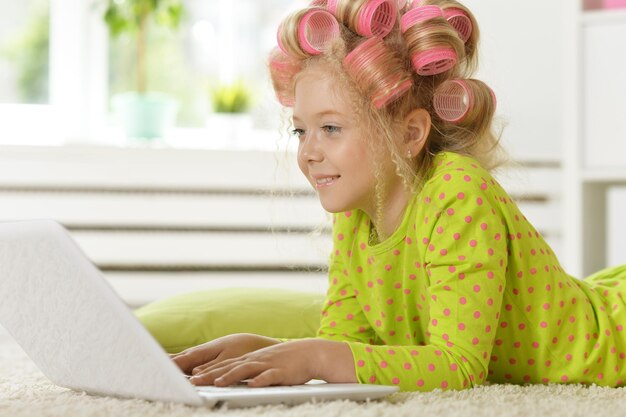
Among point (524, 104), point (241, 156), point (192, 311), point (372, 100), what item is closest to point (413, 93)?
point (372, 100)

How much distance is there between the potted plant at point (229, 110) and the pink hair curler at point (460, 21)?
68.4 inches

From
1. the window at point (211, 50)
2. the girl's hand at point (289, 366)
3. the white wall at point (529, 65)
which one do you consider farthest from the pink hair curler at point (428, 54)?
the window at point (211, 50)

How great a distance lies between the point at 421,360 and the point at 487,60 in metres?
1.84

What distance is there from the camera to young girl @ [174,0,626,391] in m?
1.14

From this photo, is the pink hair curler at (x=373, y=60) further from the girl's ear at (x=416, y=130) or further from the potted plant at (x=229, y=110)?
the potted plant at (x=229, y=110)

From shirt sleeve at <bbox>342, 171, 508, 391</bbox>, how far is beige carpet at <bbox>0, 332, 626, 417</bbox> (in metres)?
0.03

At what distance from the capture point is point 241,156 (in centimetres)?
274

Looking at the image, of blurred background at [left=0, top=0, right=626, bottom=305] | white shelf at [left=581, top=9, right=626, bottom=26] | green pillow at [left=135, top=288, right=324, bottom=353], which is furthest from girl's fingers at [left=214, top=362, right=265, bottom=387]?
white shelf at [left=581, top=9, right=626, bottom=26]

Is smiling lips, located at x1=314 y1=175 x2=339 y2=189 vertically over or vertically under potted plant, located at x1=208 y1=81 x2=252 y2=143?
under

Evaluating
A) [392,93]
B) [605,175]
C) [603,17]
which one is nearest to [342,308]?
[392,93]

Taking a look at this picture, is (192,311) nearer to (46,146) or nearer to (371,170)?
(371,170)

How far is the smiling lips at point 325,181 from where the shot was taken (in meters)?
1.24

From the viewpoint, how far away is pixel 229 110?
9.90 feet

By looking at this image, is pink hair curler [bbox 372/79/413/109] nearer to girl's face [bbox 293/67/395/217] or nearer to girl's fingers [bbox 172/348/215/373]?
girl's face [bbox 293/67/395/217]
